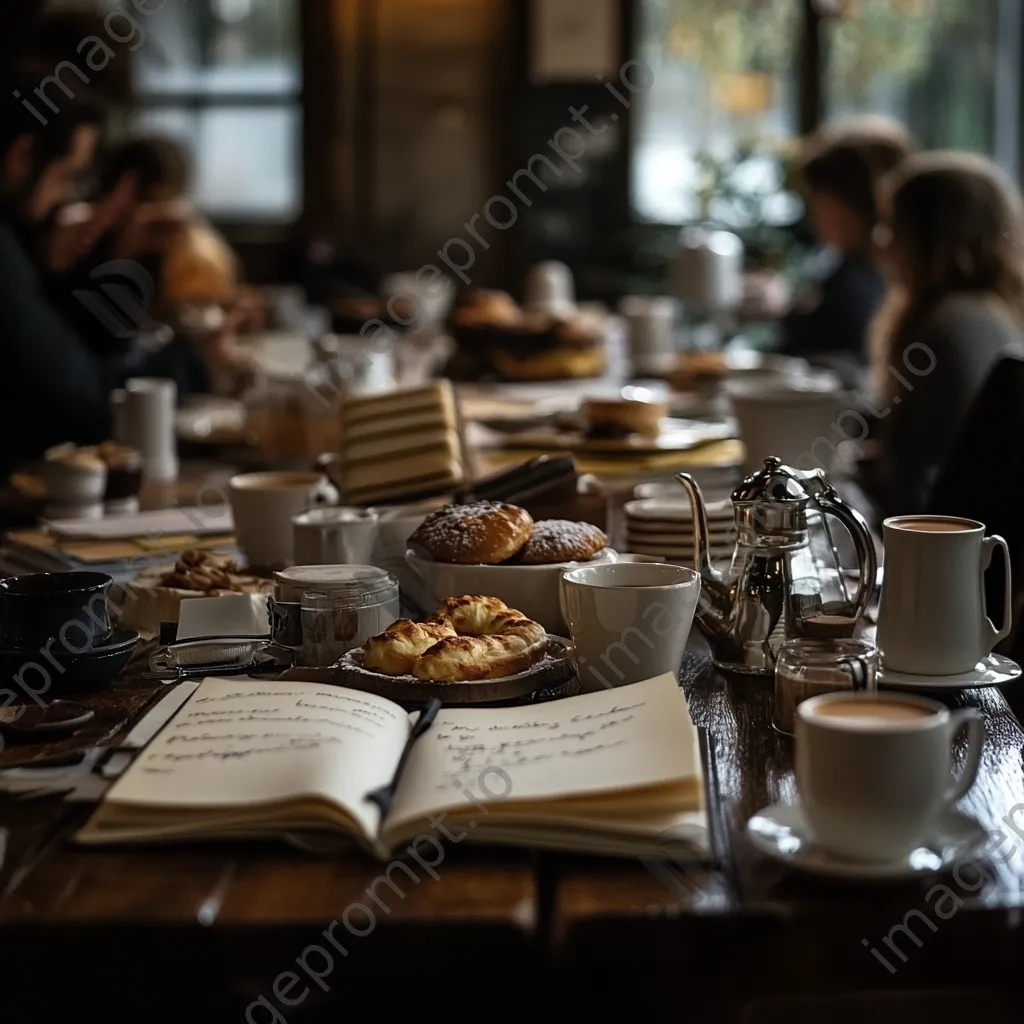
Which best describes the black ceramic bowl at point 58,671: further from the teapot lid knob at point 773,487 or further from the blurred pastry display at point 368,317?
the blurred pastry display at point 368,317

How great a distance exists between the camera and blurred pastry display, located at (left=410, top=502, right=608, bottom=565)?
1.43 metres

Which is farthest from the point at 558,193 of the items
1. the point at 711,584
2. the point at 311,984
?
the point at 311,984

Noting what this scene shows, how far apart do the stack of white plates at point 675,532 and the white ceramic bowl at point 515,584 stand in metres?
0.21

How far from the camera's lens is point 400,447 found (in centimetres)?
189

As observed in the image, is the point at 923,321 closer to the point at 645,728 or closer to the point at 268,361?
the point at 268,361

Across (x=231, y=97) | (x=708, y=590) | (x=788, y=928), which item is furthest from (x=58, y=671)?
(x=231, y=97)

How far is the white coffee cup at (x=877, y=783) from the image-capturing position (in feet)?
2.90

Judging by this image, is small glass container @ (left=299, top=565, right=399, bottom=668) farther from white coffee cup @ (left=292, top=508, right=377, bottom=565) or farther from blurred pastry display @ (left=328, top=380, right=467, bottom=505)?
blurred pastry display @ (left=328, top=380, right=467, bottom=505)

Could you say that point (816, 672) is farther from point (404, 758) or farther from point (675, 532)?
point (675, 532)

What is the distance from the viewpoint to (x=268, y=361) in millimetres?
3506

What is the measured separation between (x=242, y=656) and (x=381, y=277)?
626cm

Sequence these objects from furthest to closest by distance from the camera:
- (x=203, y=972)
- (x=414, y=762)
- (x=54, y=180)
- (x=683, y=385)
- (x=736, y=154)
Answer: (x=736, y=154)
(x=54, y=180)
(x=683, y=385)
(x=414, y=762)
(x=203, y=972)

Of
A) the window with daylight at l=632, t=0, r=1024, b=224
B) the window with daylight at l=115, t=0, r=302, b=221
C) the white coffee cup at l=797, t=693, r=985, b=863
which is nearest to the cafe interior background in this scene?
the white coffee cup at l=797, t=693, r=985, b=863

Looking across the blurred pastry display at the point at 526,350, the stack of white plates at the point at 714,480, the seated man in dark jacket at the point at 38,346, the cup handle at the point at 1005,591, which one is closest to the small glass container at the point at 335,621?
the cup handle at the point at 1005,591
